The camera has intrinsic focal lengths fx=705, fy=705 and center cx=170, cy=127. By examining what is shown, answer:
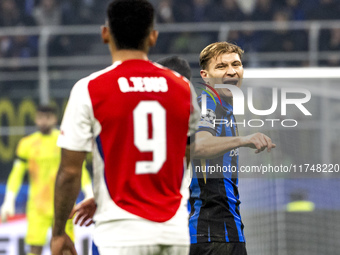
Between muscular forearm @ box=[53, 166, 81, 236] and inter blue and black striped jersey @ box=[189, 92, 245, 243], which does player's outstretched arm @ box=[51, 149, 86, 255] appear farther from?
inter blue and black striped jersey @ box=[189, 92, 245, 243]

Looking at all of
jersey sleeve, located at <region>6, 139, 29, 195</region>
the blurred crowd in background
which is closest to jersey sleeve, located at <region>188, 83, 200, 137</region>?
jersey sleeve, located at <region>6, 139, 29, 195</region>

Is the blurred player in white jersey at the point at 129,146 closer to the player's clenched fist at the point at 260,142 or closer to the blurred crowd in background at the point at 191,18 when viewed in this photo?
the player's clenched fist at the point at 260,142

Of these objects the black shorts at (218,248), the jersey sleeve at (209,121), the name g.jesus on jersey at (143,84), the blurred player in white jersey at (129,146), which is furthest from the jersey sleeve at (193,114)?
the black shorts at (218,248)

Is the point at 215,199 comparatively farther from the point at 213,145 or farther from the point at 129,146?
the point at 129,146

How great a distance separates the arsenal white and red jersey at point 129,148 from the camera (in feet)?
8.43

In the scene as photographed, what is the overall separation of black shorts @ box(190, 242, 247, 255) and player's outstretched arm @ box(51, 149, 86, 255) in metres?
1.16

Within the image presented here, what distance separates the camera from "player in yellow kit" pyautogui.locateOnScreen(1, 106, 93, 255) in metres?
8.81

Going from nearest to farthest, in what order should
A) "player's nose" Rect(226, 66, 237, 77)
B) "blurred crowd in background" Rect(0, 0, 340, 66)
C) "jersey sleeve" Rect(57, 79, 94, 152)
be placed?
"jersey sleeve" Rect(57, 79, 94, 152) < "player's nose" Rect(226, 66, 237, 77) < "blurred crowd in background" Rect(0, 0, 340, 66)

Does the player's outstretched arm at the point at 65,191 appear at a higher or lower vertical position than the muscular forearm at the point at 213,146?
lower

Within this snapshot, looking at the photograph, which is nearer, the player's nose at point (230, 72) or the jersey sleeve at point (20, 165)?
the player's nose at point (230, 72)

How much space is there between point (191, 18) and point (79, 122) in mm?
10505

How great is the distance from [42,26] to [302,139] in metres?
8.38

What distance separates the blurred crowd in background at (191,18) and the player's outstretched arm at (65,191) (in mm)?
8162

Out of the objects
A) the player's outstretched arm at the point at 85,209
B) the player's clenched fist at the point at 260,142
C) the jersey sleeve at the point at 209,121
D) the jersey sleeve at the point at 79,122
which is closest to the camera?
the jersey sleeve at the point at 79,122
